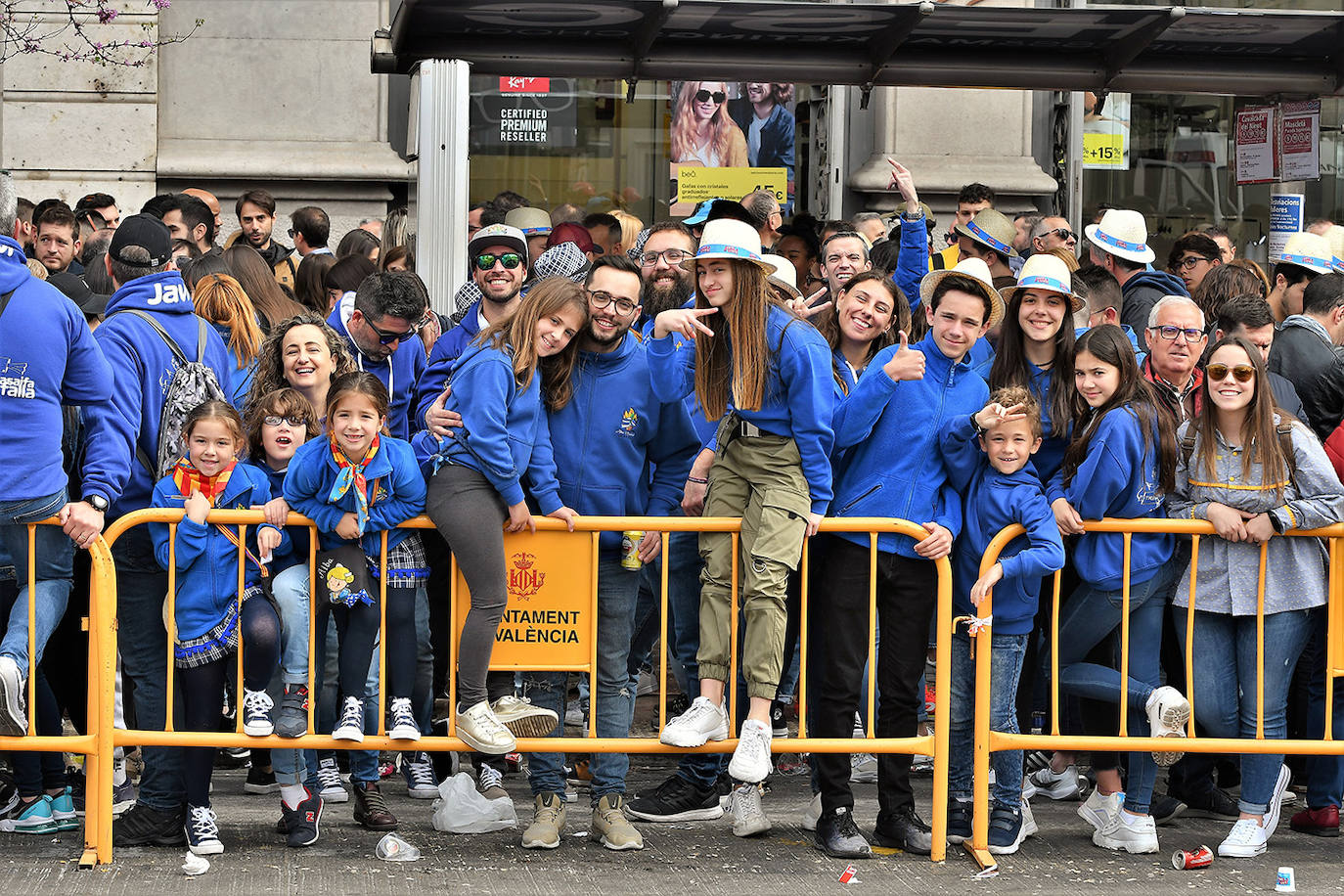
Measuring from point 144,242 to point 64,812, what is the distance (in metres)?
2.28

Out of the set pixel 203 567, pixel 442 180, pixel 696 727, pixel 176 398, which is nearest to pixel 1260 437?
pixel 696 727

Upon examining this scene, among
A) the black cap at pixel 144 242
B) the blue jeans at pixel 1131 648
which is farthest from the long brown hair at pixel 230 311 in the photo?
the blue jeans at pixel 1131 648

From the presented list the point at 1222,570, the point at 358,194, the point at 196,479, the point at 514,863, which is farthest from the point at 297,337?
the point at 358,194

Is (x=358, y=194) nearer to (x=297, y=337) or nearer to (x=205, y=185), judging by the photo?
(x=205, y=185)

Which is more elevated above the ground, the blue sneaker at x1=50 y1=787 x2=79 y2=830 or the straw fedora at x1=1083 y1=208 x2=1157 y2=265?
the straw fedora at x1=1083 y1=208 x2=1157 y2=265

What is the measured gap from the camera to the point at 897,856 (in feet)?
20.4

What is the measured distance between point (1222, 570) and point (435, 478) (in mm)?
3027

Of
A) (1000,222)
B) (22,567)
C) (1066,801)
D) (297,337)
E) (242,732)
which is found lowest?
(1066,801)

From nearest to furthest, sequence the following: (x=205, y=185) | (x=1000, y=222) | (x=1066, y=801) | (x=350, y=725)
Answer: (x=350, y=725) < (x=1066, y=801) < (x=1000, y=222) < (x=205, y=185)

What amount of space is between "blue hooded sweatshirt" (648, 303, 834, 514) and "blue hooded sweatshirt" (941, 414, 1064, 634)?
0.51 meters

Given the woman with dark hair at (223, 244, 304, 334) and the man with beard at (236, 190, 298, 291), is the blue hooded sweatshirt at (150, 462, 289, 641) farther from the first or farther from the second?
the man with beard at (236, 190, 298, 291)

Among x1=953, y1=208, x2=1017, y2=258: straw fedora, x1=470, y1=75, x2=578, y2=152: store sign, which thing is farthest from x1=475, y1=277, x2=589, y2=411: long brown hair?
x1=470, y1=75, x2=578, y2=152: store sign

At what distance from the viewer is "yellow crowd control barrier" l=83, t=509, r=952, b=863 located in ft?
19.2

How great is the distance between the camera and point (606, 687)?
6.27 meters
